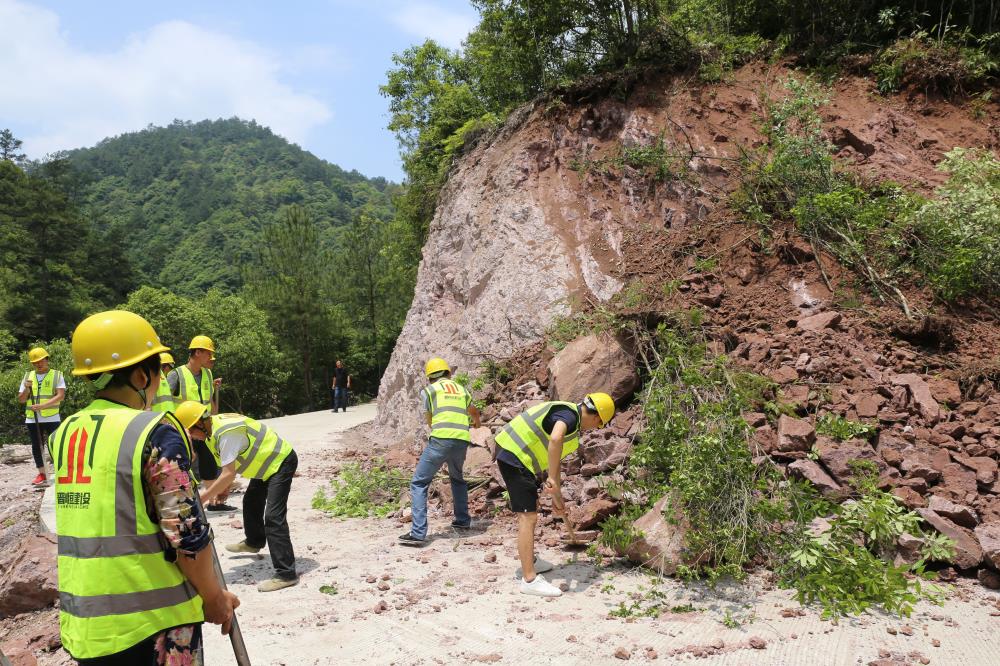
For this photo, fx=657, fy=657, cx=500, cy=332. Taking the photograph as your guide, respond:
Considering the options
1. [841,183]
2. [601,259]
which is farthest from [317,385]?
[841,183]

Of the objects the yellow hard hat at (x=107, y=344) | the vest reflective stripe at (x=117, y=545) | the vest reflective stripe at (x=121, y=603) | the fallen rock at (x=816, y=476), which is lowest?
the fallen rock at (x=816, y=476)

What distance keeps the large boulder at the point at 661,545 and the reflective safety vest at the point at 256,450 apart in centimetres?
287

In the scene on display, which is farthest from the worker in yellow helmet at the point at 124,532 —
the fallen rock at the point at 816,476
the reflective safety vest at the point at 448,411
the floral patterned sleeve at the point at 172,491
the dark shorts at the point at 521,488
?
the fallen rock at the point at 816,476

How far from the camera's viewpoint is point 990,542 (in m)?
4.52

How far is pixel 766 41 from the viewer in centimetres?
1118

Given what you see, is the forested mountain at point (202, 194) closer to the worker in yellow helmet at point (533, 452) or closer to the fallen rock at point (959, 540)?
the worker in yellow helmet at point (533, 452)

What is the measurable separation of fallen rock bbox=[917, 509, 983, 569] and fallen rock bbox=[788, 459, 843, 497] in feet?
1.93

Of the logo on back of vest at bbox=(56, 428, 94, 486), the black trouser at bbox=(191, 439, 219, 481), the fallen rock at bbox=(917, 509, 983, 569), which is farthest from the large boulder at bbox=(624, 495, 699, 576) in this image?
the black trouser at bbox=(191, 439, 219, 481)

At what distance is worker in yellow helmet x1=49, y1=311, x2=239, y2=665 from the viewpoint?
204 centimetres

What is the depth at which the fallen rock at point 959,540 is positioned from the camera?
4.64 meters

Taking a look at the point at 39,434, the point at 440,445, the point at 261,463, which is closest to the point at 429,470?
the point at 440,445

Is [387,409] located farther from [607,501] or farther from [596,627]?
[596,627]

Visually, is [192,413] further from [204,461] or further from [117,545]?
[117,545]

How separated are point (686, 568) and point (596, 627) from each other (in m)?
0.92
